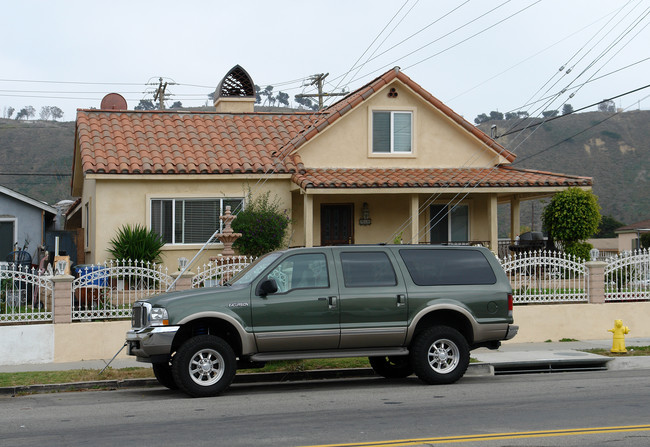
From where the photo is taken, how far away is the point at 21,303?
615 inches

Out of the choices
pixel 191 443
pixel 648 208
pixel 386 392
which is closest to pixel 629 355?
pixel 386 392

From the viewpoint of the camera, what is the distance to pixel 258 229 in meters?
20.2

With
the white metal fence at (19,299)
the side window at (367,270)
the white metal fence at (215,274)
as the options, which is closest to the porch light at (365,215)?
the white metal fence at (215,274)

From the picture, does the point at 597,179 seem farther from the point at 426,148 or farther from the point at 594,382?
the point at 594,382

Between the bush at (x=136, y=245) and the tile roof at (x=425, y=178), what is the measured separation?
12.5ft

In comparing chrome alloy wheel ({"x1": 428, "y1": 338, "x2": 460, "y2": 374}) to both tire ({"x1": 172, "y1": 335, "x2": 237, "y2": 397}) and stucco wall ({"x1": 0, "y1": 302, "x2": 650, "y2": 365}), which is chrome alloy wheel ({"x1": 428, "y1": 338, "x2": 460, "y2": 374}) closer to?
tire ({"x1": 172, "y1": 335, "x2": 237, "y2": 397})

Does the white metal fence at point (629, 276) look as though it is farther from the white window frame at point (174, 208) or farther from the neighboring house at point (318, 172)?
the white window frame at point (174, 208)

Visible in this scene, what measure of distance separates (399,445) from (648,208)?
2823 inches

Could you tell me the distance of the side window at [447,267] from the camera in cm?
1191

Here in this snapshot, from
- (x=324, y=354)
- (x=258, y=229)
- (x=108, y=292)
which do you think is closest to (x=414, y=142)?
(x=258, y=229)

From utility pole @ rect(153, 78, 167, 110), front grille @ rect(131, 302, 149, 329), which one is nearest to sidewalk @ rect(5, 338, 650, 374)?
front grille @ rect(131, 302, 149, 329)

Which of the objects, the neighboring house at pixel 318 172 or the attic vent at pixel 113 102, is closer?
the neighboring house at pixel 318 172

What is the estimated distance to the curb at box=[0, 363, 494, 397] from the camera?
1194 centimetres

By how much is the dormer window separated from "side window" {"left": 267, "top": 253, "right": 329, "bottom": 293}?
444 inches
